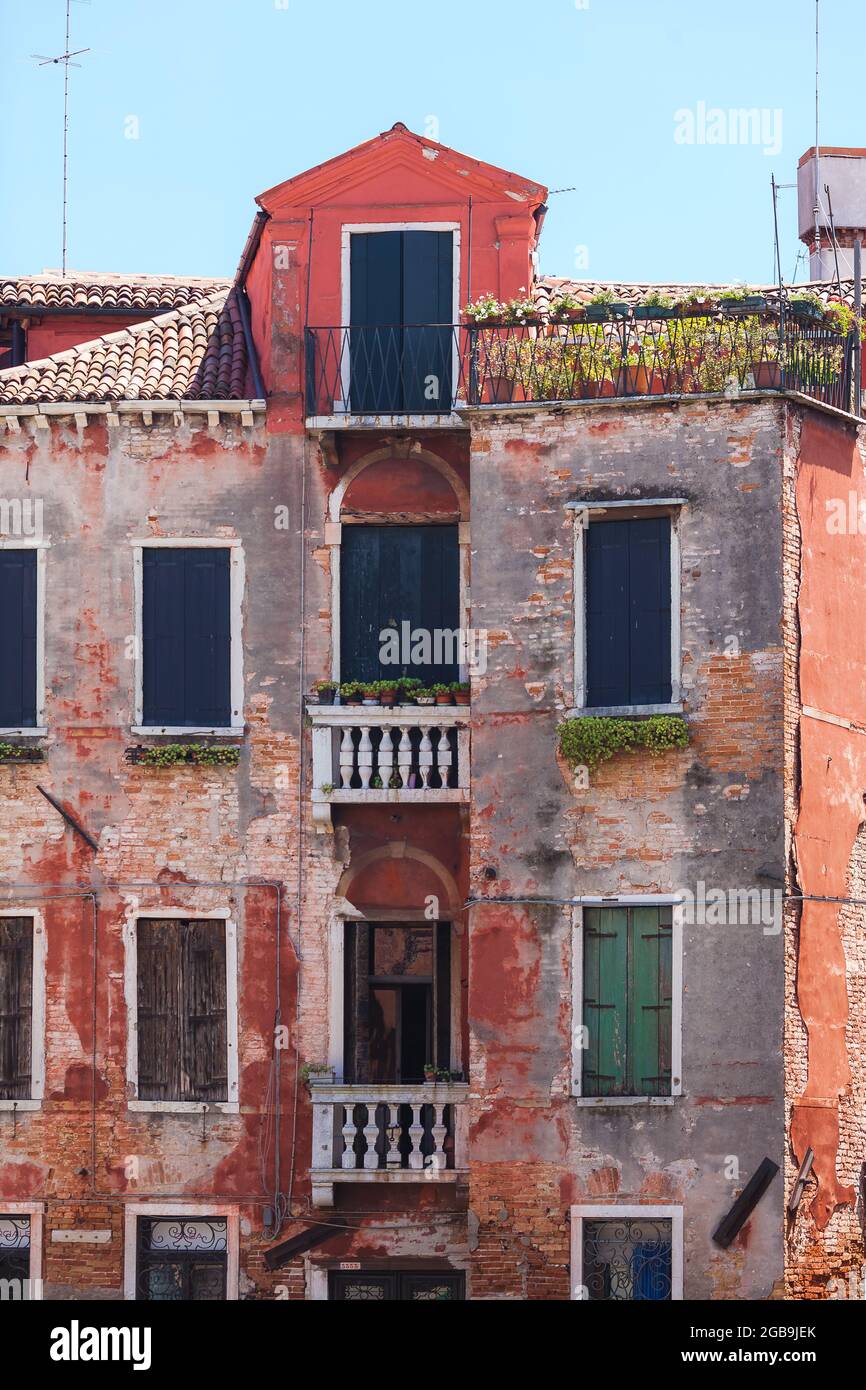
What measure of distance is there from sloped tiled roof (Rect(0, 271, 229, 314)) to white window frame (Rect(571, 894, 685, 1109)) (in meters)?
10.0

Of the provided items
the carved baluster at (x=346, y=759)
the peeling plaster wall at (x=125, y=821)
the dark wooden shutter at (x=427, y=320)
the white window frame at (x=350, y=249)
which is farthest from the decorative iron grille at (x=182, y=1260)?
the white window frame at (x=350, y=249)

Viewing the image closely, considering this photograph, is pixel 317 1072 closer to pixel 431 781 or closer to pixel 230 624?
pixel 431 781

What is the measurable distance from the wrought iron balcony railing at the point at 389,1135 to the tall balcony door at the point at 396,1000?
2.36 feet

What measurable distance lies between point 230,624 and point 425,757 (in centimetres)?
273

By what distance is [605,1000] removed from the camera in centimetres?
2814

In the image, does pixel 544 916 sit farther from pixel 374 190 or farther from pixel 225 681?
pixel 374 190

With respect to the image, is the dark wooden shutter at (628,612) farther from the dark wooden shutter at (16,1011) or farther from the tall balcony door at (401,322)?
the dark wooden shutter at (16,1011)

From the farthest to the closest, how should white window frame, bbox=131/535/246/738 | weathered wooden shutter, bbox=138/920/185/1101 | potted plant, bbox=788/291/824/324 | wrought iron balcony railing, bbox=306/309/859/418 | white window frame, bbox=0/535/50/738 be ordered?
white window frame, bbox=0/535/50/738 → white window frame, bbox=131/535/246/738 → weathered wooden shutter, bbox=138/920/185/1101 → potted plant, bbox=788/291/824/324 → wrought iron balcony railing, bbox=306/309/859/418

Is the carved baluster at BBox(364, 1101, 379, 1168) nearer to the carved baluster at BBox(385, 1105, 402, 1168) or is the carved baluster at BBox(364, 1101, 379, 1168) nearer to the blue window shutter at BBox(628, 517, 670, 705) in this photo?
the carved baluster at BBox(385, 1105, 402, 1168)

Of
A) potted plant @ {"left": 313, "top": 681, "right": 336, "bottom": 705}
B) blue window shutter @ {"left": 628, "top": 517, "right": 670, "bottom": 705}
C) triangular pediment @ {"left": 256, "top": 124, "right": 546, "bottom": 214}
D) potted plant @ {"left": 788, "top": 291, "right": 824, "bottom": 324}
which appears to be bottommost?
potted plant @ {"left": 313, "top": 681, "right": 336, "bottom": 705}

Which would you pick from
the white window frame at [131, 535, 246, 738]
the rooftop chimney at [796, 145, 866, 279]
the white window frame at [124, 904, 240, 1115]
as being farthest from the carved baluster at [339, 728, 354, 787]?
the rooftop chimney at [796, 145, 866, 279]

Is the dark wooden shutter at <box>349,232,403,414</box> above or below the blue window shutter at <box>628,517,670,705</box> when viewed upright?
above

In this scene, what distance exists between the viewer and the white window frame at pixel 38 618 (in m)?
30.2

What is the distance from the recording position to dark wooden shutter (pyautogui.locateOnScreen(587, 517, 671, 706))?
2847 cm
